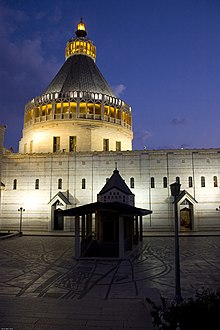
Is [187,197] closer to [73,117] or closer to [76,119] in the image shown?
[76,119]

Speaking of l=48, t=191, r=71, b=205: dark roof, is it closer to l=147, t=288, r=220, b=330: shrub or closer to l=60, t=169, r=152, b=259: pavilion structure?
l=60, t=169, r=152, b=259: pavilion structure

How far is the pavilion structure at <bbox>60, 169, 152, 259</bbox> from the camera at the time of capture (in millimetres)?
16531

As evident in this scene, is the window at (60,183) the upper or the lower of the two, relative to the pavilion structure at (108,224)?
upper

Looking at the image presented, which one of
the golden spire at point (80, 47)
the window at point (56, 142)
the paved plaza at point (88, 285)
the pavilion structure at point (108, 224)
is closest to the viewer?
the paved plaza at point (88, 285)

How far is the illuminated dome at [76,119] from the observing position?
4275 cm

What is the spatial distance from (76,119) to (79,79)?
869 centimetres

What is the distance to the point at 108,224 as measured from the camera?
20.0 m

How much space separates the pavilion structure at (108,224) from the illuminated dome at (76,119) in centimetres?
2065

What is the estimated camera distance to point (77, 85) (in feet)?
151

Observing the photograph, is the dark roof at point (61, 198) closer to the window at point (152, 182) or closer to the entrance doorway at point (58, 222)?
the entrance doorway at point (58, 222)

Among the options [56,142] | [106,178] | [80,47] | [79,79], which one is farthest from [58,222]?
[80,47]

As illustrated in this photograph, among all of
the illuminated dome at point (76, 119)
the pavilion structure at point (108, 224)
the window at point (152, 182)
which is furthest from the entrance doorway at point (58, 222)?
the pavilion structure at point (108, 224)

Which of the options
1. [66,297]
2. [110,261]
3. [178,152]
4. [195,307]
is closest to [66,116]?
[178,152]

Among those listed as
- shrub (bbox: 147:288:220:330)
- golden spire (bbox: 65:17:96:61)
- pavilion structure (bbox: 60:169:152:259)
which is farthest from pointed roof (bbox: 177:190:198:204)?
golden spire (bbox: 65:17:96:61)
